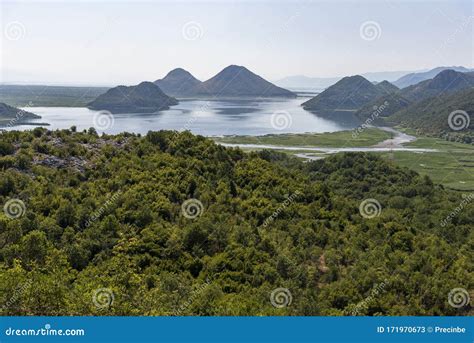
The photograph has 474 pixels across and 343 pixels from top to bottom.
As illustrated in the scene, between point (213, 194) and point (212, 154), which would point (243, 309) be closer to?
point (213, 194)

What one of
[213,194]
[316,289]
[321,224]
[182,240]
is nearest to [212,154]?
[213,194]

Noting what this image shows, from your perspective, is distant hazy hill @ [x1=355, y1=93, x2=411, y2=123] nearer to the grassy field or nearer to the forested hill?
the grassy field

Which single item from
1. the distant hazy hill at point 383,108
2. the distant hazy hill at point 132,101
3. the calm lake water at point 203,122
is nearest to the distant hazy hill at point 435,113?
the distant hazy hill at point 383,108

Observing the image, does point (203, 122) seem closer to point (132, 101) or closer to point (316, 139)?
point (316, 139)

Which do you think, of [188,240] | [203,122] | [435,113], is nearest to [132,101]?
[203,122]

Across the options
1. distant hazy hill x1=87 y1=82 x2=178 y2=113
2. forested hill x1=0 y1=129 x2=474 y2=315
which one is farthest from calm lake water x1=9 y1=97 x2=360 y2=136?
forested hill x1=0 y1=129 x2=474 y2=315

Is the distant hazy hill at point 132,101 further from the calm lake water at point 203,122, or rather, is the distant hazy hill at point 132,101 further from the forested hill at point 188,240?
the forested hill at point 188,240
